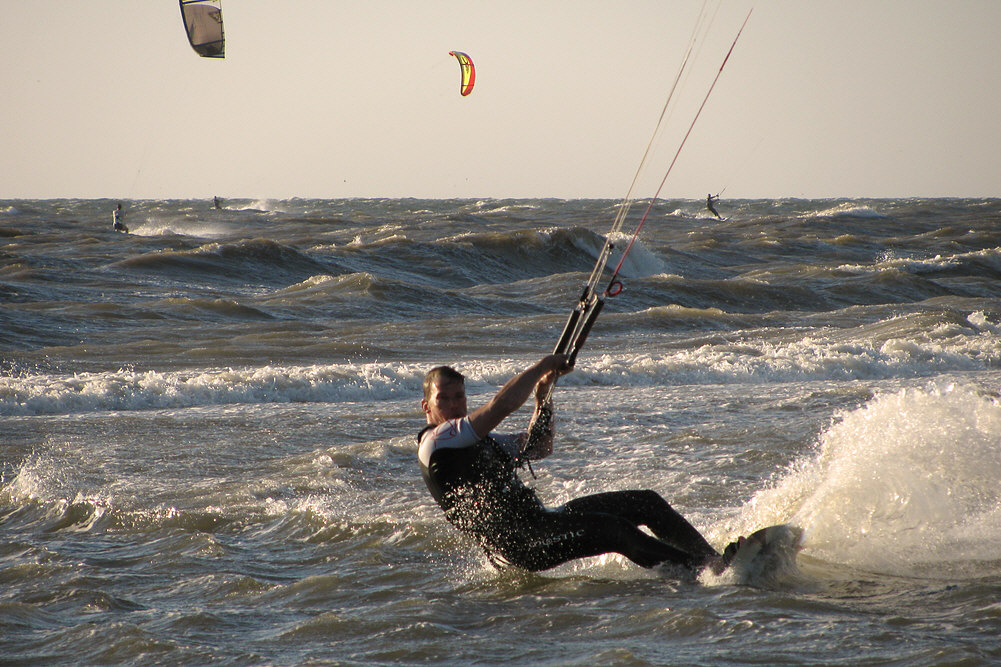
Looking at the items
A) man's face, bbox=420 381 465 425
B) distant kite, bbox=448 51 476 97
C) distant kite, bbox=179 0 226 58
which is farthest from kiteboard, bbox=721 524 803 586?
distant kite, bbox=448 51 476 97

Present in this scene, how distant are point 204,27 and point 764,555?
11905 mm

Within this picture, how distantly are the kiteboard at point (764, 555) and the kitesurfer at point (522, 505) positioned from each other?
6cm

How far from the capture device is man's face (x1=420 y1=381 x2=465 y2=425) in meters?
4.28

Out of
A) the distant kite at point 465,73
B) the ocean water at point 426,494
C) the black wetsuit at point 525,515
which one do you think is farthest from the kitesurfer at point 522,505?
the distant kite at point 465,73

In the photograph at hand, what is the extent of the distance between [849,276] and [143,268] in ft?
56.3

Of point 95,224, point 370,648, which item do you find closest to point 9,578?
point 370,648

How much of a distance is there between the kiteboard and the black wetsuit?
0.45 feet

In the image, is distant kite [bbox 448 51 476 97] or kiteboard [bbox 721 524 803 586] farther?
distant kite [bbox 448 51 476 97]

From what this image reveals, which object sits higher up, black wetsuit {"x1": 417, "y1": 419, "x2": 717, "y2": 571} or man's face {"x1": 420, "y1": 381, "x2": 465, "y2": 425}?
man's face {"x1": 420, "y1": 381, "x2": 465, "y2": 425}

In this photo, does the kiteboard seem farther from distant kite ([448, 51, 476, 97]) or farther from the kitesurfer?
distant kite ([448, 51, 476, 97])

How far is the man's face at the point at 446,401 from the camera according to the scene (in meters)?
4.28

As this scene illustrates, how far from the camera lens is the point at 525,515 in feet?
14.4

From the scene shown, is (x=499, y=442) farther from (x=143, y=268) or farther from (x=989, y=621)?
(x=143, y=268)

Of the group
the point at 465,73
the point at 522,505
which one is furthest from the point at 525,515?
the point at 465,73
